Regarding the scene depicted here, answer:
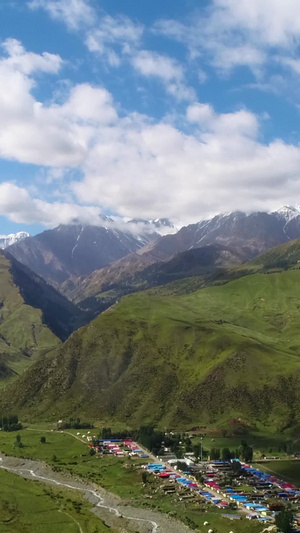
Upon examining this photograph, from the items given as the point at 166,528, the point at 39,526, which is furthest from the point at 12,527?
the point at 166,528

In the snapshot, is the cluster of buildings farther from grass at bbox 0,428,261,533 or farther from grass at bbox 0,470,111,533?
grass at bbox 0,470,111,533

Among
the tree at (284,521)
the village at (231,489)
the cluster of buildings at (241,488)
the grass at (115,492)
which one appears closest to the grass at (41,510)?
the grass at (115,492)

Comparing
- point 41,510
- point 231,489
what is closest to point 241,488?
point 231,489

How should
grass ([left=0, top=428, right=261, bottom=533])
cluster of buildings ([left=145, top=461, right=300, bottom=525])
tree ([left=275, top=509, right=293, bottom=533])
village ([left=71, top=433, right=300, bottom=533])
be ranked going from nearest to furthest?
1. tree ([left=275, top=509, right=293, bottom=533])
2. grass ([left=0, top=428, right=261, bottom=533])
3. village ([left=71, top=433, right=300, bottom=533])
4. cluster of buildings ([left=145, top=461, right=300, bottom=525])

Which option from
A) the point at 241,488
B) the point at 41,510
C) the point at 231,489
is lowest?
the point at 241,488

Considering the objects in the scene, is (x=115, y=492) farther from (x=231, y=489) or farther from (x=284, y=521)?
(x=284, y=521)

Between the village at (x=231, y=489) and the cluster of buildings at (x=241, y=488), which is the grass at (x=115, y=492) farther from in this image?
the cluster of buildings at (x=241, y=488)

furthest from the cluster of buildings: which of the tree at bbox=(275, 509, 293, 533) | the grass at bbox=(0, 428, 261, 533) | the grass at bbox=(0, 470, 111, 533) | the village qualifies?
the grass at bbox=(0, 470, 111, 533)
